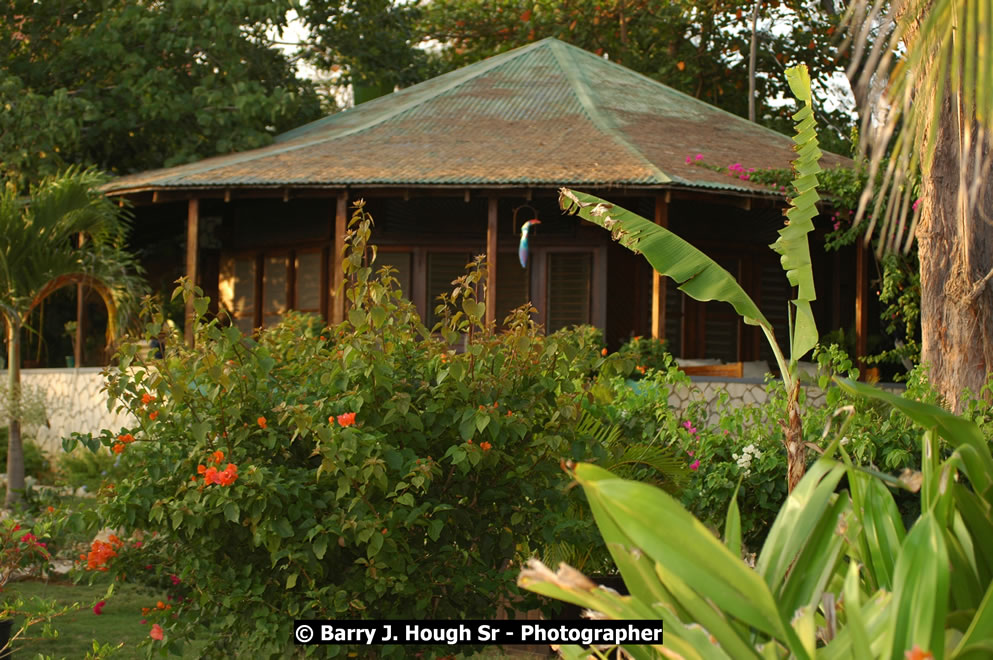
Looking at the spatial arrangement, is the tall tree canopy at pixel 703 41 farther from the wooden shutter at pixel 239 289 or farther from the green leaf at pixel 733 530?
the green leaf at pixel 733 530

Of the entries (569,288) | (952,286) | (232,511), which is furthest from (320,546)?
(569,288)

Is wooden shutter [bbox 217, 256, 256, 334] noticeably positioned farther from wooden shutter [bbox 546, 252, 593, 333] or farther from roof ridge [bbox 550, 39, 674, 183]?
roof ridge [bbox 550, 39, 674, 183]

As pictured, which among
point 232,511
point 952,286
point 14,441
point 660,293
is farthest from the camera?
point 660,293

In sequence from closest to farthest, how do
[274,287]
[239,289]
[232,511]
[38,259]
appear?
[232,511] < [38,259] < [274,287] < [239,289]

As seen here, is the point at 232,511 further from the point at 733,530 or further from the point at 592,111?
the point at 592,111

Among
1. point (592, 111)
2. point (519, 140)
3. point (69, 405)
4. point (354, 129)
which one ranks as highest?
point (592, 111)

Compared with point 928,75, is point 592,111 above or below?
above

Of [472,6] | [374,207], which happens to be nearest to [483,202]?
[374,207]

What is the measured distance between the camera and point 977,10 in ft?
7.91

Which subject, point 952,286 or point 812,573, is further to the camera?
point 952,286

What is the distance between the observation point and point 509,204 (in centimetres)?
1609

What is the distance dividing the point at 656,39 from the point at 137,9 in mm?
12493

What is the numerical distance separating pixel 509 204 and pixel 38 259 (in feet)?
21.7

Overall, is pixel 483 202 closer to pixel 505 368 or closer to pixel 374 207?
pixel 374 207
